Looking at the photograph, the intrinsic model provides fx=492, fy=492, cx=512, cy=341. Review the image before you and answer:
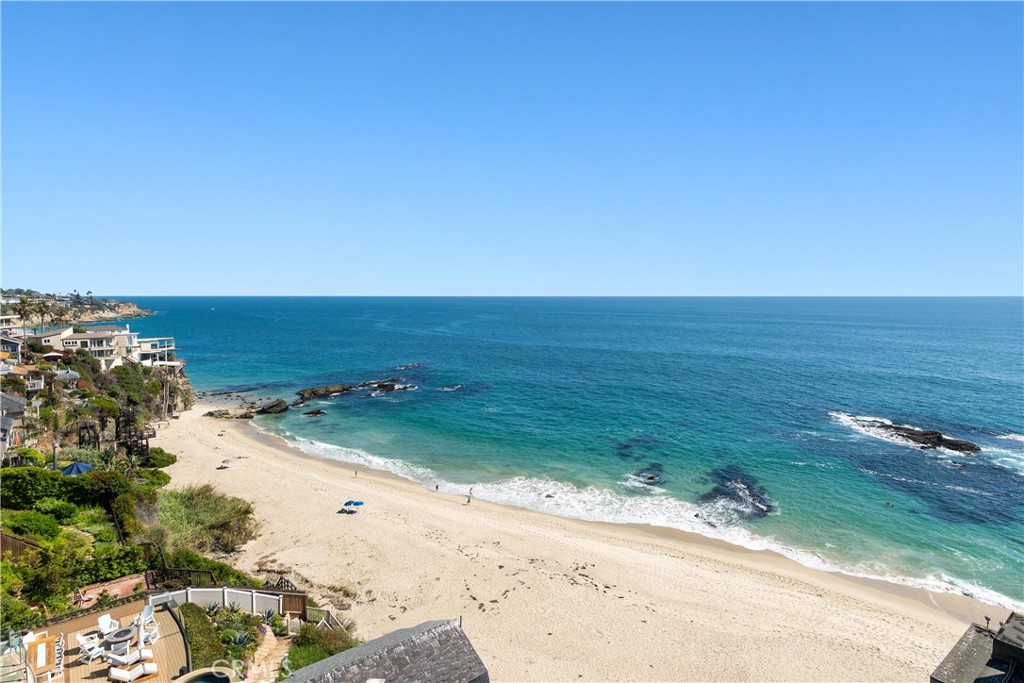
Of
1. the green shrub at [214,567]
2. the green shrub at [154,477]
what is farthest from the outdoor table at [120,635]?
the green shrub at [154,477]

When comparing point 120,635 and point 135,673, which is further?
point 120,635

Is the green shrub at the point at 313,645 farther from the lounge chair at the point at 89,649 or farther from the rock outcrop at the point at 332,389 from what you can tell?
the rock outcrop at the point at 332,389

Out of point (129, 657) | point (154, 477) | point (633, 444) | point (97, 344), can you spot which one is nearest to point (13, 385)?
point (154, 477)

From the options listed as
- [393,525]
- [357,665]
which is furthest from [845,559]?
[357,665]

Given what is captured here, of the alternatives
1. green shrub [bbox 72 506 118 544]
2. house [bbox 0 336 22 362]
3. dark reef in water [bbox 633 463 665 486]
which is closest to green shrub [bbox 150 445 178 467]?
green shrub [bbox 72 506 118 544]

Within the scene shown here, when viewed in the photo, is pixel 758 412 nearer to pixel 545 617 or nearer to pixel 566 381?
pixel 566 381

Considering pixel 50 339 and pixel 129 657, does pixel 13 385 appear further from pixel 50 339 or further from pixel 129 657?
pixel 129 657
